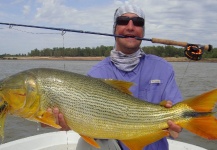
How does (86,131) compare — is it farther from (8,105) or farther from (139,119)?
(8,105)

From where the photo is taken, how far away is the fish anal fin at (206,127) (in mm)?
2816

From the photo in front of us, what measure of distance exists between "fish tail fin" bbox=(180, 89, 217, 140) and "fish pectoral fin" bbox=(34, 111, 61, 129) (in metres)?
1.34

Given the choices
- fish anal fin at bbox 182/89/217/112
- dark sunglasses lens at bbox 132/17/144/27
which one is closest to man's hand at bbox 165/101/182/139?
fish anal fin at bbox 182/89/217/112

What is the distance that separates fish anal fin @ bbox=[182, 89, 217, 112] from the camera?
9.37ft

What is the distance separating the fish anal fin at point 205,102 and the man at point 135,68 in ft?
3.52

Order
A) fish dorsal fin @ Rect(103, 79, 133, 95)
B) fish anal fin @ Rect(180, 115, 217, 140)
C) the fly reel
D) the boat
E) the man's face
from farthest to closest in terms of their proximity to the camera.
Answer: the boat → the fly reel → the man's face → fish dorsal fin @ Rect(103, 79, 133, 95) → fish anal fin @ Rect(180, 115, 217, 140)

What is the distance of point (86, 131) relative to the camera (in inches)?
121

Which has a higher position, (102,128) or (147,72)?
(147,72)

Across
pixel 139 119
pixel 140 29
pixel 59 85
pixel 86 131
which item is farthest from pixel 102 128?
pixel 140 29

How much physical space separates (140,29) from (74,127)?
1.98 metres

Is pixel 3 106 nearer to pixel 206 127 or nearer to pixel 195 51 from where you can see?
pixel 206 127

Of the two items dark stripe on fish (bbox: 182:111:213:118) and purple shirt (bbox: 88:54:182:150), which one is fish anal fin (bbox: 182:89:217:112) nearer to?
dark stripe on fish (bbox: 182:111:213:118)

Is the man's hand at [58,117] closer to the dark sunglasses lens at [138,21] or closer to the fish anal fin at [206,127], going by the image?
the fish anal fin at [206,127]

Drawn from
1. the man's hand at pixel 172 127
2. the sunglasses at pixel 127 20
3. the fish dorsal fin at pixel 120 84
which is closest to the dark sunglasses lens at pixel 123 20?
the sunglasses at pixel 127 20
